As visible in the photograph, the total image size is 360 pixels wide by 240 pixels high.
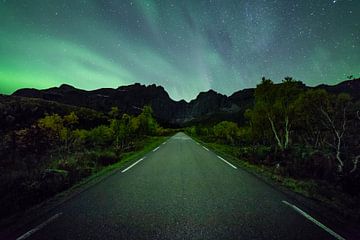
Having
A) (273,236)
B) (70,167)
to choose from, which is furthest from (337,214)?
(70,167)

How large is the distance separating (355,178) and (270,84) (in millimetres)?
21186

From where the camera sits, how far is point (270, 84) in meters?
31.0

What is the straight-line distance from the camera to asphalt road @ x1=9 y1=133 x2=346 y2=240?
10.4 feet

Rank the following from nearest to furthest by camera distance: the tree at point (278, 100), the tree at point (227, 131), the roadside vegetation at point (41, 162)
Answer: the roadside vegetation at point (41, 162), the tree at point (278, 100), the tree at point (227, 131)

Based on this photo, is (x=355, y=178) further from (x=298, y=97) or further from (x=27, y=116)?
(x=27, y=116)

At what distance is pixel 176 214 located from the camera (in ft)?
12.9

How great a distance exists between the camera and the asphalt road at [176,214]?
3.17 m

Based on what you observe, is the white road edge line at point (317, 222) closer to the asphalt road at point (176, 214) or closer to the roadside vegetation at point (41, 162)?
the asphalt road at point (176, 214)

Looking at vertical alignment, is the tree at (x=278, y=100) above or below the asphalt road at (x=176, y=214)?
above

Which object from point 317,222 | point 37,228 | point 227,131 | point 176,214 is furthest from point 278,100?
point 37,228

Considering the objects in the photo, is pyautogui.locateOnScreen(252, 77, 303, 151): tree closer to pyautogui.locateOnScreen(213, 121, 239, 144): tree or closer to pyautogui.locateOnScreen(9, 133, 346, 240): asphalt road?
pyautogui.locateOnScreen(213, 121, 239, 144): tree

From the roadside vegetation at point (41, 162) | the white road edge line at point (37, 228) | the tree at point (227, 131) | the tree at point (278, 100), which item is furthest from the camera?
the tree at point (227, 131)

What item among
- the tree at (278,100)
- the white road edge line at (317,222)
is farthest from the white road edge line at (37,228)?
the tree at (278,100)

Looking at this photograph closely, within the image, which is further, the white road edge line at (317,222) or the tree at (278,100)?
the tree at (278,100)
